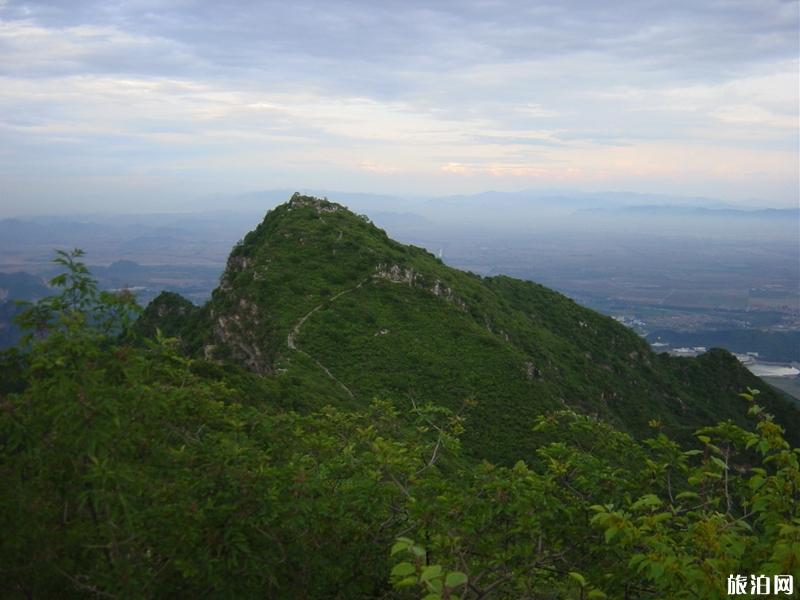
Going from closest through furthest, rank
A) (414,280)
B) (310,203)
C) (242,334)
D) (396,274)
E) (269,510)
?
(269,510)
(242,334)
(414,280)
(396,274)
(310,203)

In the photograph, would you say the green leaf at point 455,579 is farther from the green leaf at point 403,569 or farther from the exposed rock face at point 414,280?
the exposed rock face at point 414,280

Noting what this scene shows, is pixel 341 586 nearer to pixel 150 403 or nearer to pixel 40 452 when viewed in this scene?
pixel 150 403

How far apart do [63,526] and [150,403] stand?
4.84ft

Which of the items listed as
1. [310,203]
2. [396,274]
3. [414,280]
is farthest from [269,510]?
[310,203]

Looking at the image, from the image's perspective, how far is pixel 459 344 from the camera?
1361 inches

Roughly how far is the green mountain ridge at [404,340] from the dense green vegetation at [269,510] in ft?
49.2

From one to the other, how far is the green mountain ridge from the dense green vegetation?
15000 mm

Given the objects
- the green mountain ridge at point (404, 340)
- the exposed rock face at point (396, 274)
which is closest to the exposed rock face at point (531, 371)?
the green mountain ridge at point (404, 340)

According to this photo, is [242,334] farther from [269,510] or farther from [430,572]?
[430,572]

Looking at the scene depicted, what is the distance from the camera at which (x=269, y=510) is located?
252 inches

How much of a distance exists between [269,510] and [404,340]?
27687 mm

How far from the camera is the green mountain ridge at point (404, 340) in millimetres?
29984

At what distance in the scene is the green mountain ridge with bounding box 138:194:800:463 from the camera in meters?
30.0

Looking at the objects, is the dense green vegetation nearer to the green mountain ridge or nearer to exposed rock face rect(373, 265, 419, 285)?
the green mountain ridge
